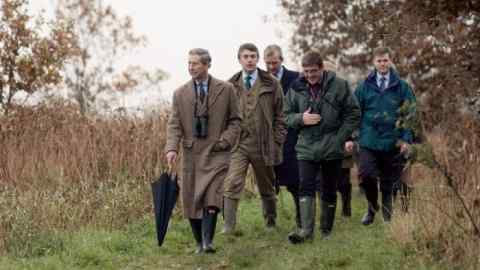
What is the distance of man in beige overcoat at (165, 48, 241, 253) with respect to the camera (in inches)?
363

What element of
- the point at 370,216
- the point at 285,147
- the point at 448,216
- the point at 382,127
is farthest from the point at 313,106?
the point at 448,216

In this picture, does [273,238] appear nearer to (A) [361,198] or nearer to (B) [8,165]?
(B) [8,165]

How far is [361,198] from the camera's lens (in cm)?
1549

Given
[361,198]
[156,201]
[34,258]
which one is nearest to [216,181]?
[156,201]

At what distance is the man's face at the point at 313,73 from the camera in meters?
9.23

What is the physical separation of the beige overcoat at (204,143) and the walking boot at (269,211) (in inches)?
65.1

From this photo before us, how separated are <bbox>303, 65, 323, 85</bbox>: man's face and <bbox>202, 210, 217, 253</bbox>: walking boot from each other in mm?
1684

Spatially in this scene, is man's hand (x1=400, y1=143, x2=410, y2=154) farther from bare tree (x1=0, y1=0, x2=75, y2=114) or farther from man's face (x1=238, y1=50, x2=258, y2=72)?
bare tree (x1=0, y1=0, x2=75, y2=114)

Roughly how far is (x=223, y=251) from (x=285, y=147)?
1.87 m

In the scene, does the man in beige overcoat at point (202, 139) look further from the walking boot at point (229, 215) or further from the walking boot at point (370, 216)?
the walking boot at point (370, 216)

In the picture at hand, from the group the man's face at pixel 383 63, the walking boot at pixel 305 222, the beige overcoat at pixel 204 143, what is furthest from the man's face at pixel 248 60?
the walking boot at pixel 305 222

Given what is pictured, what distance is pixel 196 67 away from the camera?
9211mm

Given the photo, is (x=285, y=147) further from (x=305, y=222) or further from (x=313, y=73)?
(x=313, y=73)

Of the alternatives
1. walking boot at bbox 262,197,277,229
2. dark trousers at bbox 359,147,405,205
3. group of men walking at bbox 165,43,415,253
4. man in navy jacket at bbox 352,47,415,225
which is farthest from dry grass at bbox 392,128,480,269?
walking boot at bbox 262,197,277,229
